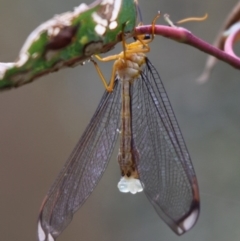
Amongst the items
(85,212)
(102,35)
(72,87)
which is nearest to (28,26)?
(72,87)

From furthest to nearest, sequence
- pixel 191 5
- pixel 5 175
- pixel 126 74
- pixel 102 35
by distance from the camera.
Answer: pixel 5 175 → pixel 191 5 → pixel 126 74 → pixel 102 35

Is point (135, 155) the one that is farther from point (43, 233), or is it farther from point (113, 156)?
point (113, 156)

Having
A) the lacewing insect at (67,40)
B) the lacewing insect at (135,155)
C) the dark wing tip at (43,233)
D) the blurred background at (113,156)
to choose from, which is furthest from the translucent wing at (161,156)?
the blurred background at (113,156)

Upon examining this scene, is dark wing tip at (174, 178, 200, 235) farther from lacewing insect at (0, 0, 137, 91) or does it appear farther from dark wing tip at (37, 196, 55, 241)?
A: lacewing insect at (0, 0, 137, 91)

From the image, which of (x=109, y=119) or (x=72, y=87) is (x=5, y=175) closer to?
(x=72, y=87)

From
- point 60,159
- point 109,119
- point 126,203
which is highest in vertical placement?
point 109,119

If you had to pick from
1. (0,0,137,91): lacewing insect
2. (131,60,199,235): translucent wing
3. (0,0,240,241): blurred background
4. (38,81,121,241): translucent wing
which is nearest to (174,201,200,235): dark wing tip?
(131,60,199,235): translucent wing

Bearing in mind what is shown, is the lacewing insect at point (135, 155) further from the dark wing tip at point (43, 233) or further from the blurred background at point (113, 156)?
the blurred background at point (113, 156)
